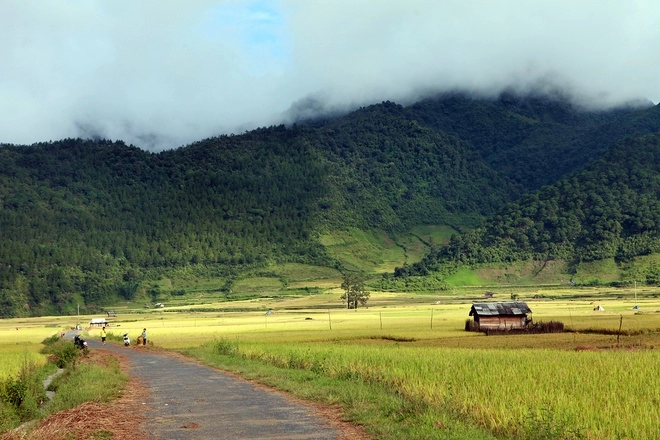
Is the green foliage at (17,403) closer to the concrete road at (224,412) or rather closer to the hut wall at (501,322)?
the concrete road at (224,412)

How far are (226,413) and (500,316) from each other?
2170 inches

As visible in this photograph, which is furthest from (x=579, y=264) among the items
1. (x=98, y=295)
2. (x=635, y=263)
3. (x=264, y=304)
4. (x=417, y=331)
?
(x=417, y=331)

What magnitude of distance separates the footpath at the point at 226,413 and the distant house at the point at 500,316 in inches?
1755

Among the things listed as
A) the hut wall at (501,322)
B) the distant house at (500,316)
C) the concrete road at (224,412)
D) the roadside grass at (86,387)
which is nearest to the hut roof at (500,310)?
the distant house at (500,316)

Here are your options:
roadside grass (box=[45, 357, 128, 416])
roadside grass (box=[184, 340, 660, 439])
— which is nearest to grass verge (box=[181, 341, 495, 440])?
roadside grass (box=[184, 340, 660, 439])

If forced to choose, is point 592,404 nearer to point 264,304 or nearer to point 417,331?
point 417,331

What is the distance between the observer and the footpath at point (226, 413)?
55.7ft

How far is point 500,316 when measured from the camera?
7206 centimetres

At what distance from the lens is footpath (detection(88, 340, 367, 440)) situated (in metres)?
17.0

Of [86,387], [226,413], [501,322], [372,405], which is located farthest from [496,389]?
[501,322]

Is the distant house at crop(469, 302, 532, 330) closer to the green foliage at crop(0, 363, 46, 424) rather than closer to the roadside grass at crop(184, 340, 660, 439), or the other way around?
the roadside grass at crop(184, 340, 660, 439)

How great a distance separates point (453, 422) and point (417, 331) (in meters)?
51.7

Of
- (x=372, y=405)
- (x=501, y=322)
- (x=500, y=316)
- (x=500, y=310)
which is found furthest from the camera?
(x=500, y=310)

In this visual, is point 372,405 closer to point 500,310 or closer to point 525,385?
point 525,385
